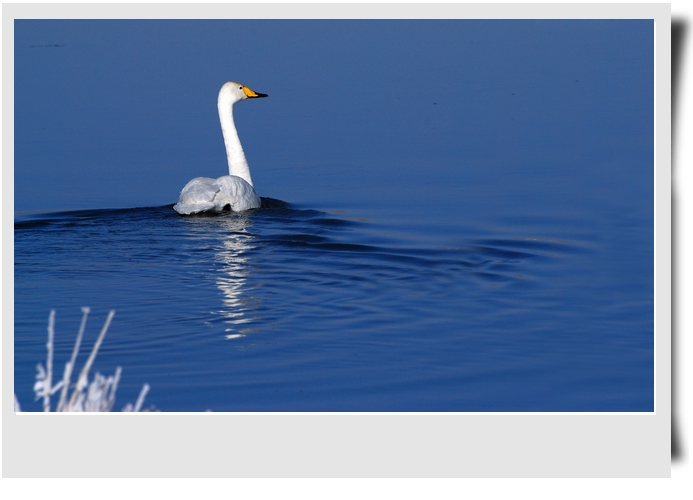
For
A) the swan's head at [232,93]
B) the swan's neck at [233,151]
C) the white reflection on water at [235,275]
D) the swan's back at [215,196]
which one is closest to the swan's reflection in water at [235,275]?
the white reflection on water at [235,275]

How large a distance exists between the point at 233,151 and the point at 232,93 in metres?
1.25

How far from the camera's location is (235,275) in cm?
995

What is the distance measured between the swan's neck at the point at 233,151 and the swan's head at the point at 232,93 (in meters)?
0.18

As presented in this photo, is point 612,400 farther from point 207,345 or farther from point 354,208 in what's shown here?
point 354,208

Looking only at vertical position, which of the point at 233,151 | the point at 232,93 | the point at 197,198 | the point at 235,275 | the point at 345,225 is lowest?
the point at 235,275

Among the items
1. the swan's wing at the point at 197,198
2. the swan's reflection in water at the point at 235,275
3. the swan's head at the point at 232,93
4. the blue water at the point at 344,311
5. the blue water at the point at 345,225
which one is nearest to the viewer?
the blue water at the point at 344,311

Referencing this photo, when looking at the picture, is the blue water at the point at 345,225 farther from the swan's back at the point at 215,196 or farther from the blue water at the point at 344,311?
the swan's back at the point at 215,196

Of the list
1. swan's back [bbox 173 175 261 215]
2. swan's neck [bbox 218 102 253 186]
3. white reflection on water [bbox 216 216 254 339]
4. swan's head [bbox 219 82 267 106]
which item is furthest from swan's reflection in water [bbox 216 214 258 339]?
swan's head [bbox 219 82 267 106]

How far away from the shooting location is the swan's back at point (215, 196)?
12781 mm

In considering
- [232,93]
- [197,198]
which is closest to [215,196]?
[197,198]

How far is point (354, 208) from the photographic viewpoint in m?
13.5

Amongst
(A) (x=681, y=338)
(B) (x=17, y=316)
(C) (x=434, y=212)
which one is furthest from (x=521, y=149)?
(A) (x=681, y=338)

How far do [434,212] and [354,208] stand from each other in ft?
3.47

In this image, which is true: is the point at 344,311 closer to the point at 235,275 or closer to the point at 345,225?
the point at 235,275
